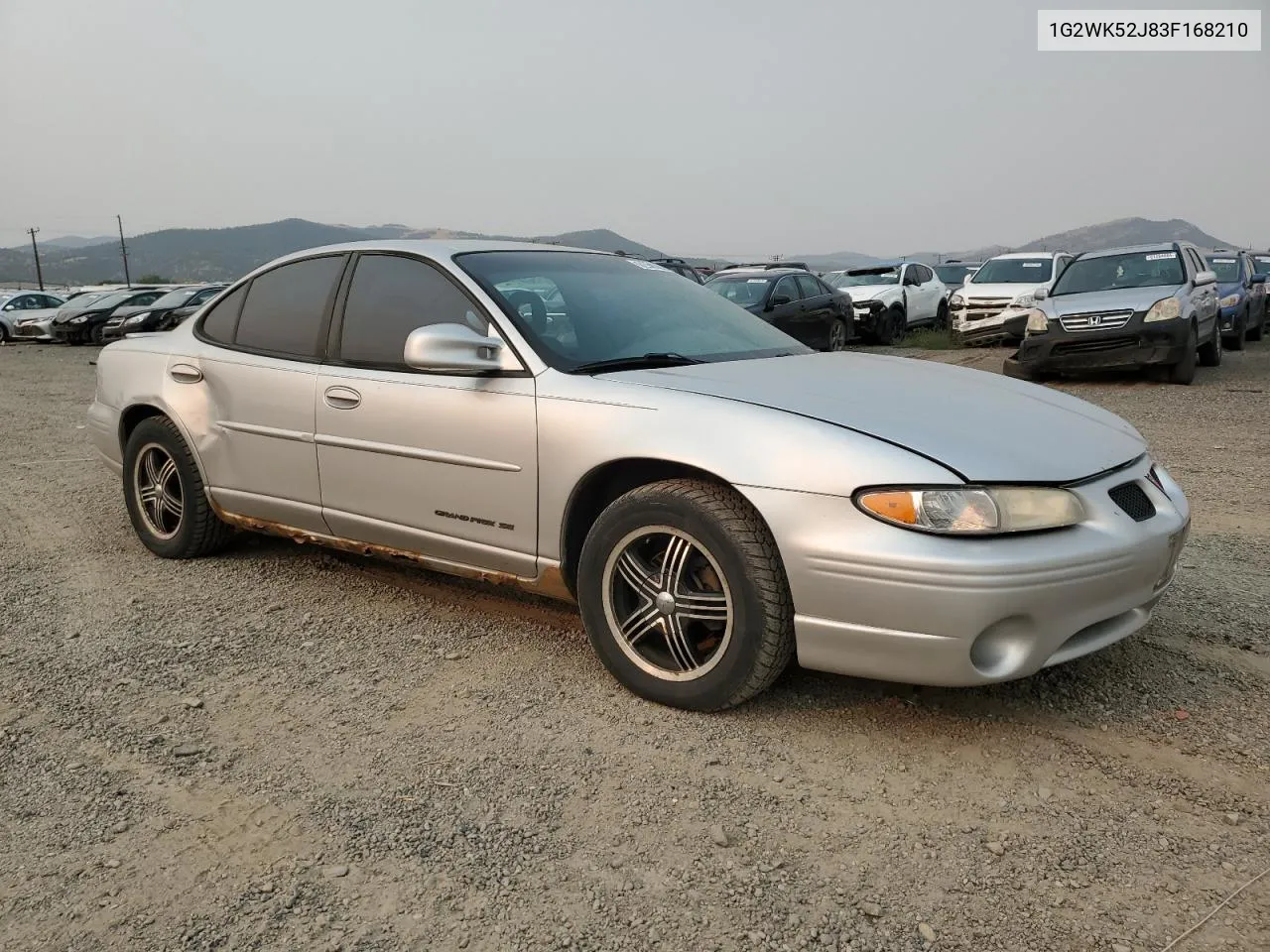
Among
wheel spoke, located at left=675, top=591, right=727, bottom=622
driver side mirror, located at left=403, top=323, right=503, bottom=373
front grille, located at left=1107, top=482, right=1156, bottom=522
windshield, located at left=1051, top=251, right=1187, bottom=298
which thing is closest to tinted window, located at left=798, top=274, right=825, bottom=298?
windshield, located at left=1051, top=251, right=1187, bottom=298

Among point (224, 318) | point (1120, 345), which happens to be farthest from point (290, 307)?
point (1120, 345)

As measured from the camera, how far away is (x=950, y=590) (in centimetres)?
252

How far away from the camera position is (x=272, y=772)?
8.87ft

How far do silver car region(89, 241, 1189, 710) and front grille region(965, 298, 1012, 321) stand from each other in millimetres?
13128

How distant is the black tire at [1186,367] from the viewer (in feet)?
36.0

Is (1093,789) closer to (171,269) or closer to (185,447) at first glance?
(185,447)

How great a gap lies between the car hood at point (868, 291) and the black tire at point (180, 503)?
1531cm

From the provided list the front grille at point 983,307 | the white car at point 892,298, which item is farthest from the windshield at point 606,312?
the white car at point 892,298

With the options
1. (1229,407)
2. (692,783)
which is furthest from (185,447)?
(1229,407)

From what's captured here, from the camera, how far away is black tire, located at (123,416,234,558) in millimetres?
4516

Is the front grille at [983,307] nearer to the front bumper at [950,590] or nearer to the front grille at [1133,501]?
the front grille at [1133,501]

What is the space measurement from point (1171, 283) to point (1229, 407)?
7.08ft

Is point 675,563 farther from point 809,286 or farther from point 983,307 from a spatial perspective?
point 983,307

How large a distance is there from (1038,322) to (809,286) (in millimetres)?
4759
